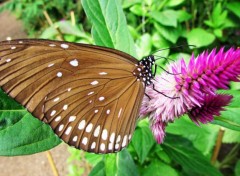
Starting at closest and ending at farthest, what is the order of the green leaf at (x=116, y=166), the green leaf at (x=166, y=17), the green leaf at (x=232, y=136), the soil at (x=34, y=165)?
1. the green leaf at (x=116, y=166)
2. the green leaf at (x=232, y=136)
3. the green leaf at (x=166, y=17)
4. the soil at (x=34, y=165)

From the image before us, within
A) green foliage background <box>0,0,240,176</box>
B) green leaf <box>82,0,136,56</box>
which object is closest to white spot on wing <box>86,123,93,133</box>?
green foliage background <box>0,0,240,176</box>

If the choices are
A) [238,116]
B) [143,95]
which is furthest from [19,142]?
[238,116]

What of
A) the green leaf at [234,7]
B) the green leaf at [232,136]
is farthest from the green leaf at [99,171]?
the green leaf at [234,7]

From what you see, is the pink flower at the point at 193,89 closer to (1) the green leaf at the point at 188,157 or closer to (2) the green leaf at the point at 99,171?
(2) the green leaf at the point at 99,171

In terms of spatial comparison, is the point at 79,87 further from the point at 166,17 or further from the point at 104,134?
the point at 166,17

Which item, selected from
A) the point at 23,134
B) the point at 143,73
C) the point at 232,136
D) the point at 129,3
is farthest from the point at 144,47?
the point at 23,134

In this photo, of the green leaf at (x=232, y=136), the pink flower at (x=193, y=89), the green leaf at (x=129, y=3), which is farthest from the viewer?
the green leaf at (x=129, y=3)
